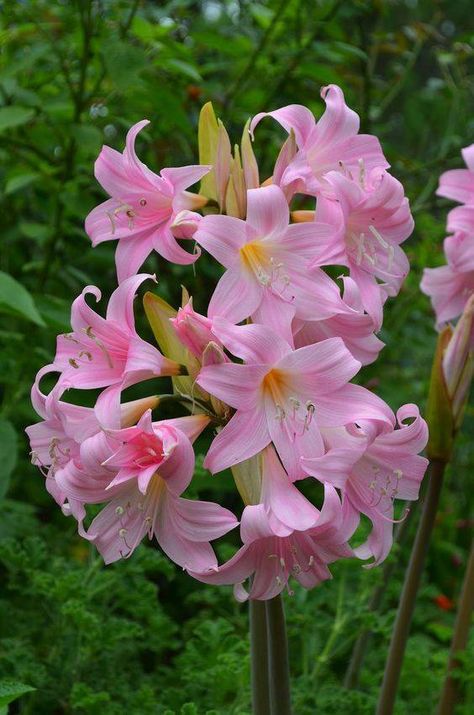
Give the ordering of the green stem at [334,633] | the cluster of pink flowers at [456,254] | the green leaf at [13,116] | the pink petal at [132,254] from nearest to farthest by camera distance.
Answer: the pink petal at [132,254] → the cluster of pink flowers at [456,254] → the green stem at [334,633] → the green leaf at [13,116]

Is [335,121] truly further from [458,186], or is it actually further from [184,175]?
[458,186]

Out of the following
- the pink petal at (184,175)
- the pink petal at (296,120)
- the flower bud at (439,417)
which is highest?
the pink petal at (296,120)

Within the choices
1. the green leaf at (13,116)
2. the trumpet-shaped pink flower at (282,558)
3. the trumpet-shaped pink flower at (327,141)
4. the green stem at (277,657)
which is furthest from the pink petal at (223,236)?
the green leaf at (13,116)

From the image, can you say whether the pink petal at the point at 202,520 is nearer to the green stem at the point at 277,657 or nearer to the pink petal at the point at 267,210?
the green stem at the point at 277,657

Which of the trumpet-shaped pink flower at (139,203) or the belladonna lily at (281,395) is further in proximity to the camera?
the trumpet-shaped pink flower at (139,203)

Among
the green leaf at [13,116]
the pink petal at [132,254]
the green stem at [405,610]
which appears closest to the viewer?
the pink petal at [132,254]

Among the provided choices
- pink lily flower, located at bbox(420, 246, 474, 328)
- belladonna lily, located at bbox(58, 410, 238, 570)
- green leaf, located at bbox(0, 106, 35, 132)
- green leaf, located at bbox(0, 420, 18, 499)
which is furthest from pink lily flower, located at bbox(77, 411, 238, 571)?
green leaf, located at bbox(0, 106, 35, 132)
